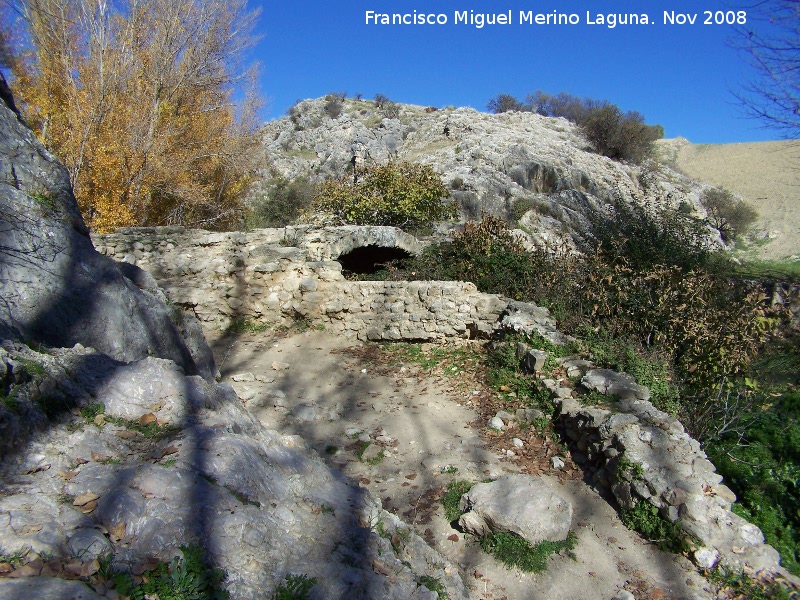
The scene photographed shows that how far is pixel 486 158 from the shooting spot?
24.5 metres

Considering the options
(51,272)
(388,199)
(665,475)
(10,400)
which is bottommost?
(665,475)

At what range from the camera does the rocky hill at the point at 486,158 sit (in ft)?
65.9

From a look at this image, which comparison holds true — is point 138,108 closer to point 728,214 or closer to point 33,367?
point 33,367

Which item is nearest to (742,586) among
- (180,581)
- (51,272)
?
(180,581)

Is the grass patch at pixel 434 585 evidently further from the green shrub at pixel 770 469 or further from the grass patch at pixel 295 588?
the green shrub at pixel 770 469

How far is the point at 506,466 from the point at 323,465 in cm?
254

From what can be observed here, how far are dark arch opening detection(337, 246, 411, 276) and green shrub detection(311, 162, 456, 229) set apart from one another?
1197 mm

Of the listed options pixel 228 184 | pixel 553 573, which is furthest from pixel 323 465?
pixel 228 184

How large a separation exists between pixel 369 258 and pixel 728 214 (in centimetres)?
2365

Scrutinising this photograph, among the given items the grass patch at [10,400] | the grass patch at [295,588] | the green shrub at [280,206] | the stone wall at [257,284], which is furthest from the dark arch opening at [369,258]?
the green shrub at [280,206]

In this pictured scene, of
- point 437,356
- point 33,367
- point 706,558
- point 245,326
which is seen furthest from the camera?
point 245,326

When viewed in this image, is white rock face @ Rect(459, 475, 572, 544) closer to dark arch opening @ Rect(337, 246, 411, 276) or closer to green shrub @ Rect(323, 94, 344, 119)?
dark arch opening @ Rect(337, 246, 411, 276)

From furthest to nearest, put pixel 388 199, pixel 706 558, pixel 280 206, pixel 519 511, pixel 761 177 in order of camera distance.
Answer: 1. pixel 761 177
2. pixel 280 206
3. pixel 388 199
4. pixel 519 511
5. pixel 706 558

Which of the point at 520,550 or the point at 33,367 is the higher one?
the point at 33,367
